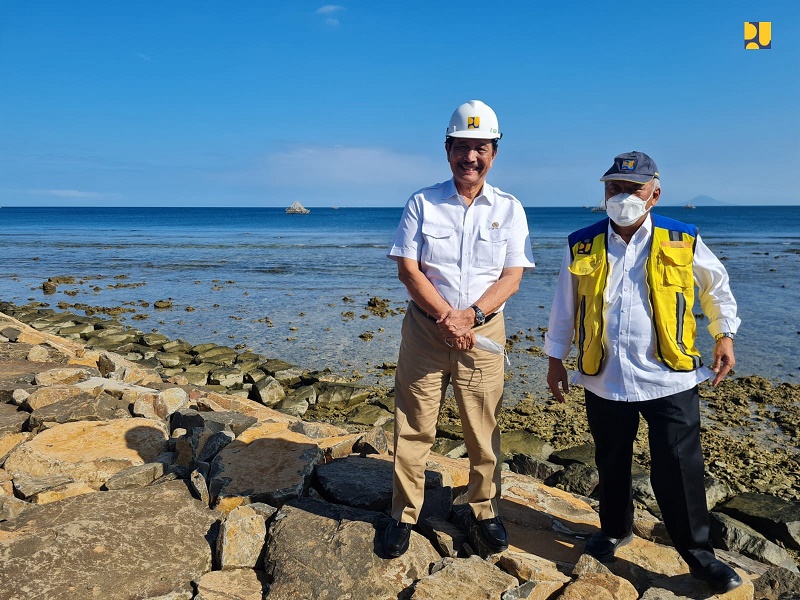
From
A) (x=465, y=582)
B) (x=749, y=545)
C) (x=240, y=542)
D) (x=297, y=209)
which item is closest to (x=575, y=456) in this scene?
(x=749, y=545)

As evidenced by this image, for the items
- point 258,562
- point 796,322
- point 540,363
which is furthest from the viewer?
point 796,322

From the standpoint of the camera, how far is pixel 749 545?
16.4ft

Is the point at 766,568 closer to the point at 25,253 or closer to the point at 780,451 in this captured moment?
the point at 780,451

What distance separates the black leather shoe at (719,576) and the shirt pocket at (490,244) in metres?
1.99

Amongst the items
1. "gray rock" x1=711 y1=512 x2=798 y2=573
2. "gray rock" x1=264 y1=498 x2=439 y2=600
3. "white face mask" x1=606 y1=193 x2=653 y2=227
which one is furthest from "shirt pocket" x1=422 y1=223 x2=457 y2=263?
"gray rock" x1=711 y1=512 x2=798 y2=573

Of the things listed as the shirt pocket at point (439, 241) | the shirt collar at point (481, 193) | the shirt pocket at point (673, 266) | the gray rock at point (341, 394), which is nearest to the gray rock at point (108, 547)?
the shirt pocket at point (439, 241)

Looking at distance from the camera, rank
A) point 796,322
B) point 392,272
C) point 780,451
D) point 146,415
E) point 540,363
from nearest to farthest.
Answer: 1. point 146,415
2. point 780,451
3. point 540,363
4. point 796,322
5. point 392,272

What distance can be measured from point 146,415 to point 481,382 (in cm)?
382

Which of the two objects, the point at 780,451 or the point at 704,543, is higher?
the point at 704,543

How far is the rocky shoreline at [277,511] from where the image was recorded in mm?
3518

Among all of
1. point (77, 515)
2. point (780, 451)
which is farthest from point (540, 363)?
point (77, 515)

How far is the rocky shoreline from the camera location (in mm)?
3518

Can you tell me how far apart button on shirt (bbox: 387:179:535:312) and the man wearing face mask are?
419mm

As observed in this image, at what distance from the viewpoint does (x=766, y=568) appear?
4055mm
